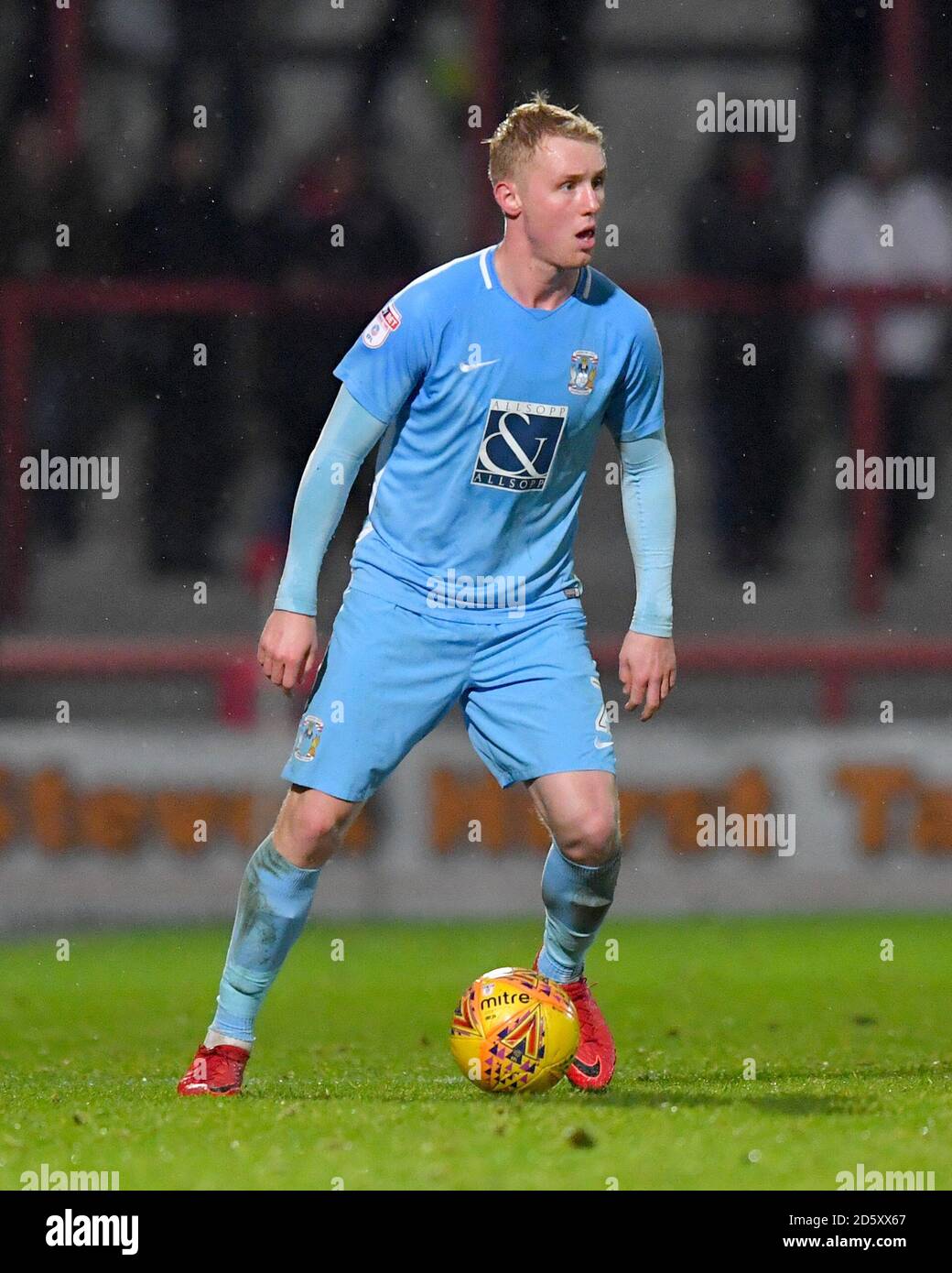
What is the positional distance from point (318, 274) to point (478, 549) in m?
5.82

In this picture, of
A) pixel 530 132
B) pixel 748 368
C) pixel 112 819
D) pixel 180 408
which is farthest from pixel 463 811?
pixel 530 132

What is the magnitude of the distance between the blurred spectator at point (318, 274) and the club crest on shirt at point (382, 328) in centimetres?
522

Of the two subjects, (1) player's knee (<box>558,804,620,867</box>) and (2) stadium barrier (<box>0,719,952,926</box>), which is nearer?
(1) player's knee (<box>558,804,620,867</box>)

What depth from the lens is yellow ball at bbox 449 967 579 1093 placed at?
510cm

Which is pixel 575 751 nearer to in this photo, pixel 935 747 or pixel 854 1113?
pixel 854 1113

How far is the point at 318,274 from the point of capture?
10.8 metres

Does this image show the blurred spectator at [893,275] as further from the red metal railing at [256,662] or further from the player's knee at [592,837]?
the player's knee at [592,837]

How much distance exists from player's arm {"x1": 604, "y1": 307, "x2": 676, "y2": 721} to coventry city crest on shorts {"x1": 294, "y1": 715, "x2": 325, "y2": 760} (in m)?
0.69

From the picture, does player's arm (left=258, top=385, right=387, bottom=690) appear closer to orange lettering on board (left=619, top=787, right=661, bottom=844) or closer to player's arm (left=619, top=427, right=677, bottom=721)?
player's arm (left=619, top=427, right=677, bottom=721)

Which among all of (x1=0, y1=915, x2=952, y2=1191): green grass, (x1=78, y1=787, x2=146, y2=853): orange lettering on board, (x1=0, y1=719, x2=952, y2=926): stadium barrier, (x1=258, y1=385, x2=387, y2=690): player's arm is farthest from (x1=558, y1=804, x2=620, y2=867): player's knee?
(x1=78, y1=787, x2=146, y2=853): orange lettering on board

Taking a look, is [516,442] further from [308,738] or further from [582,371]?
[308,738]

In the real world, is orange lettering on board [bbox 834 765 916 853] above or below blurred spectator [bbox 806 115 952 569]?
below

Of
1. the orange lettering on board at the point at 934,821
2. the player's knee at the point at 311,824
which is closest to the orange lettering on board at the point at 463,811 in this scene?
the orange lettering on board at the point at 934,821

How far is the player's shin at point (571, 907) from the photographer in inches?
214
